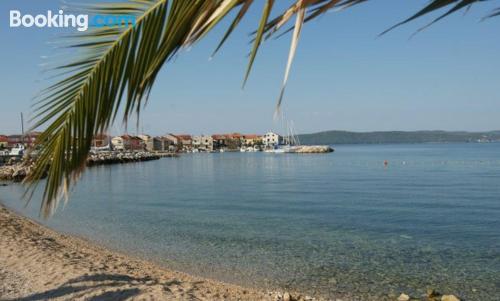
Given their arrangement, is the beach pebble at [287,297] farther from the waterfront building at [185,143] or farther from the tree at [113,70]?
the waterfront building at [185,143]

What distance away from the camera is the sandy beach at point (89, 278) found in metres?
7.96

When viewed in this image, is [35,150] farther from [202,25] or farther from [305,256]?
[305,256]

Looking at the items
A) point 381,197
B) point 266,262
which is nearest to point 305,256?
point 266,262

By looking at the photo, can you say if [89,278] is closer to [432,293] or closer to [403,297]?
[403,297]

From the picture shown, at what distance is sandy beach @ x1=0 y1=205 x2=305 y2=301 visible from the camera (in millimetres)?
7965

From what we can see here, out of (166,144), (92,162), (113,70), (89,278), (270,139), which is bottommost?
(89,278)

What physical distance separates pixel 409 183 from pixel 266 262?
3007 cm

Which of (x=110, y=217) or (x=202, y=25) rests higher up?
(x=202, y=25)

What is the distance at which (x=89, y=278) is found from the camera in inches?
360

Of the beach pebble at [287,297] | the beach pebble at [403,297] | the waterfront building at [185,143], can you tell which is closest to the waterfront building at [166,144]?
the waterfront building at [185,143]

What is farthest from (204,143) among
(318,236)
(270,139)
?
(318,236)

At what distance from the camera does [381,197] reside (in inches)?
1146

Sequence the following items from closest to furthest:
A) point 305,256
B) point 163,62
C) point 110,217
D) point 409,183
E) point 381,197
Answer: point 163,62 < point 305,256 < point 110,217 < point 381,197 < point 409,183

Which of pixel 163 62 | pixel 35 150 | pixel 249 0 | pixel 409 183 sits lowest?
pixel 409 183
